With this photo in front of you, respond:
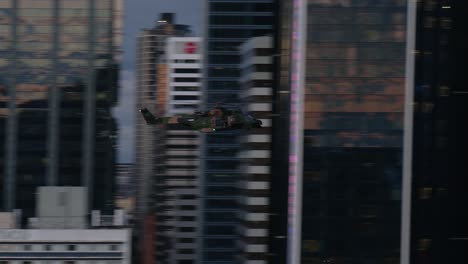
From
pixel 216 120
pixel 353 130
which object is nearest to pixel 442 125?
pixel 353 130

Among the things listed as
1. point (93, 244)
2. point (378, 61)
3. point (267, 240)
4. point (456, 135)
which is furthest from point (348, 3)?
point (93, 244)

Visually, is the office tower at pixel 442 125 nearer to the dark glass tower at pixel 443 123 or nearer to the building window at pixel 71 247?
the dark glass tower at pixel 443 123

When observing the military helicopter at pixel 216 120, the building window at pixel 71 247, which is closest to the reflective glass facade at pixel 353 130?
the military helicopter at pixel 216 120

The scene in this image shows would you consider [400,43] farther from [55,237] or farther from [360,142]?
[55,237]

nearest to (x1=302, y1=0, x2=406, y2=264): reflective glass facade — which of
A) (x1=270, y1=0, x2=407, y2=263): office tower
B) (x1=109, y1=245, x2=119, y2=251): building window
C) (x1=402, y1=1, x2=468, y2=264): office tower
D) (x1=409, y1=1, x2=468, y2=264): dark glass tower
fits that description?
(x1=270, y1=0, x2=407, y2=263): office tower

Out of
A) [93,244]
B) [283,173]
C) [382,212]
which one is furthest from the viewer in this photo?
[93,244]

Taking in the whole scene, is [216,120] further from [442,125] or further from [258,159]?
[258,159]

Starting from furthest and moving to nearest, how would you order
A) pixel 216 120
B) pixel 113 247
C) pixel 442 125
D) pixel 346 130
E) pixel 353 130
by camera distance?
pixel 113 247
pixel 442 125
pixel 346 130
pixel 353 130
pixel 216 120
